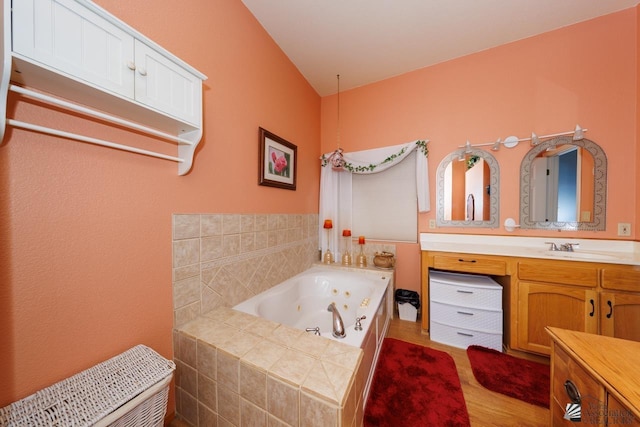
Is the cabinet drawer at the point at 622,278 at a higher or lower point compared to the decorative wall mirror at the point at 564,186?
lower

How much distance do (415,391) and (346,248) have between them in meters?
1.54

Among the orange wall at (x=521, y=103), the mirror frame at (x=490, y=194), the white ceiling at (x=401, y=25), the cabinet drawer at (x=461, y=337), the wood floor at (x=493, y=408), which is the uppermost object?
the white ceiling at (x=401, y=25)

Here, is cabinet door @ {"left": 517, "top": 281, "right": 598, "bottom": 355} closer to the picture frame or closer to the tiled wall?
the tiled wall

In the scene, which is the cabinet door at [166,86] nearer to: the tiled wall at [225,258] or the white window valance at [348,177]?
the tiled wall at [225,258]

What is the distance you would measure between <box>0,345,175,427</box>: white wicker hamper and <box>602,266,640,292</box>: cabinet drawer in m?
2.65

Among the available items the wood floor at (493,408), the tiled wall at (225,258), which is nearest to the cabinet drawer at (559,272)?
the wood floor at (493,408)

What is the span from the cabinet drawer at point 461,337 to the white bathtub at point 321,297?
58 centimetres

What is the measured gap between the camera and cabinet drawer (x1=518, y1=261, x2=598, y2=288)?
1429 millimetres

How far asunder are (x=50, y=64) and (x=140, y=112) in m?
0.28

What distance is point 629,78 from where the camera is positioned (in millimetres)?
1639

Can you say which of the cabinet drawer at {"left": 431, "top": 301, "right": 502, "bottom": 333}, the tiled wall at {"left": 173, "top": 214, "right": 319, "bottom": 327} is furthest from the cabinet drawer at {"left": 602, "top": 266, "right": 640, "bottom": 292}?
the tiled wall at {"left": 173, "top": 214, "right": 319, "bottom": 327}

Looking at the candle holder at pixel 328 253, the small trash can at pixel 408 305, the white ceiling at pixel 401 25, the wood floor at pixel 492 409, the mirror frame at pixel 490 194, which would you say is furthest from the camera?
the candle holder at pixel 328 253

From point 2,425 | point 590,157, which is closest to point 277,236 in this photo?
point 2,425

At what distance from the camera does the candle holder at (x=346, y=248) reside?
8.27 ft
